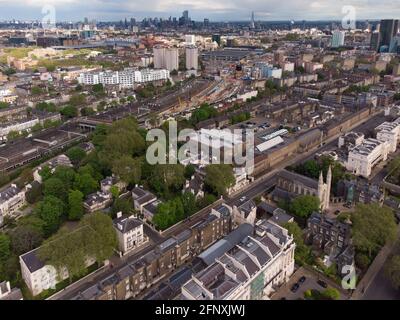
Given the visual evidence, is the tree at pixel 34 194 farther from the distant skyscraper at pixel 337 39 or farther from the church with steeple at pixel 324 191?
the distant skyscraper at pixel 337 39

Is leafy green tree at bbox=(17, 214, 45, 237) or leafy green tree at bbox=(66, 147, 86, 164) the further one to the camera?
→ leafy green tree at bbox=(66, 147, 86, 164)

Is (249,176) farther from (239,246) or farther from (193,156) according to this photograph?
(239,246)

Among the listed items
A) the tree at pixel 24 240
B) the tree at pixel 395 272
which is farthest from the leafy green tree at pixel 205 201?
the tree at pixel 395 272

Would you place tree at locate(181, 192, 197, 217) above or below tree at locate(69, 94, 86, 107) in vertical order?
below

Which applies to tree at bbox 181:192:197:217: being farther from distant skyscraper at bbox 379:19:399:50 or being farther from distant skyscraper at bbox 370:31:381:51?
distant skyscraper at bbox 370:31:381:51

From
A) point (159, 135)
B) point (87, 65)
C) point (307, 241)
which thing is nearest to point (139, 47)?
point (87, 65)

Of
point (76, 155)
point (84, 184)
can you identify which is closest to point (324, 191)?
point (84, 184)

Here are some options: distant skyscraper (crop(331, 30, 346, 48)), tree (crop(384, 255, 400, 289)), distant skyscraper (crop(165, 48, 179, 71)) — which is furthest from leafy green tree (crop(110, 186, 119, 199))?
distant skyscraper (crop(331, 30, 346, 48))
